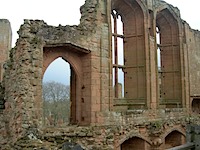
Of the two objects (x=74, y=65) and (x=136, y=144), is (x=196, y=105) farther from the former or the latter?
(x=74, y=65)

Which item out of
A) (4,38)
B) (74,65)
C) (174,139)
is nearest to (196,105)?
(174,139)

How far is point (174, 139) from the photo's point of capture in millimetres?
14859

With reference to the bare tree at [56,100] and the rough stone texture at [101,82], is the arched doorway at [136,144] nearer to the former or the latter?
the rough stone texture at [101,82]

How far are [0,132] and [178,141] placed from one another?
30.7ft

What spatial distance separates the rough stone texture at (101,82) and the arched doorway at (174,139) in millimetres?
52

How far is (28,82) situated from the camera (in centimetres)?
898

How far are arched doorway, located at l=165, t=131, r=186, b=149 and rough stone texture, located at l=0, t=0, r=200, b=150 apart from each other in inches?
2.1

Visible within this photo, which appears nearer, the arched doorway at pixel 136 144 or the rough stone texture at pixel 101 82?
the rough stone texture at pixel 101 82

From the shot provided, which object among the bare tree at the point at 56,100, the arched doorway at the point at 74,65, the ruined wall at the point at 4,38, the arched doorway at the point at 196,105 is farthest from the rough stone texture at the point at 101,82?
the bare tree at the point at 56,100

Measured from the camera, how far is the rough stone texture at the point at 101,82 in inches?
357

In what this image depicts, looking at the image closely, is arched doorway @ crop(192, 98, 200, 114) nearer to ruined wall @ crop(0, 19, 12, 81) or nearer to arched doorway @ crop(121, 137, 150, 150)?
arched doorway @ crop(121, 137, 150, 150)

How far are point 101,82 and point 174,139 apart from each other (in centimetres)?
649

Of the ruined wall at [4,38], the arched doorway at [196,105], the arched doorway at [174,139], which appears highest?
the ruined wall at [4,38]

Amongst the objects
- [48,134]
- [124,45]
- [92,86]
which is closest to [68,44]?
[92,86]
